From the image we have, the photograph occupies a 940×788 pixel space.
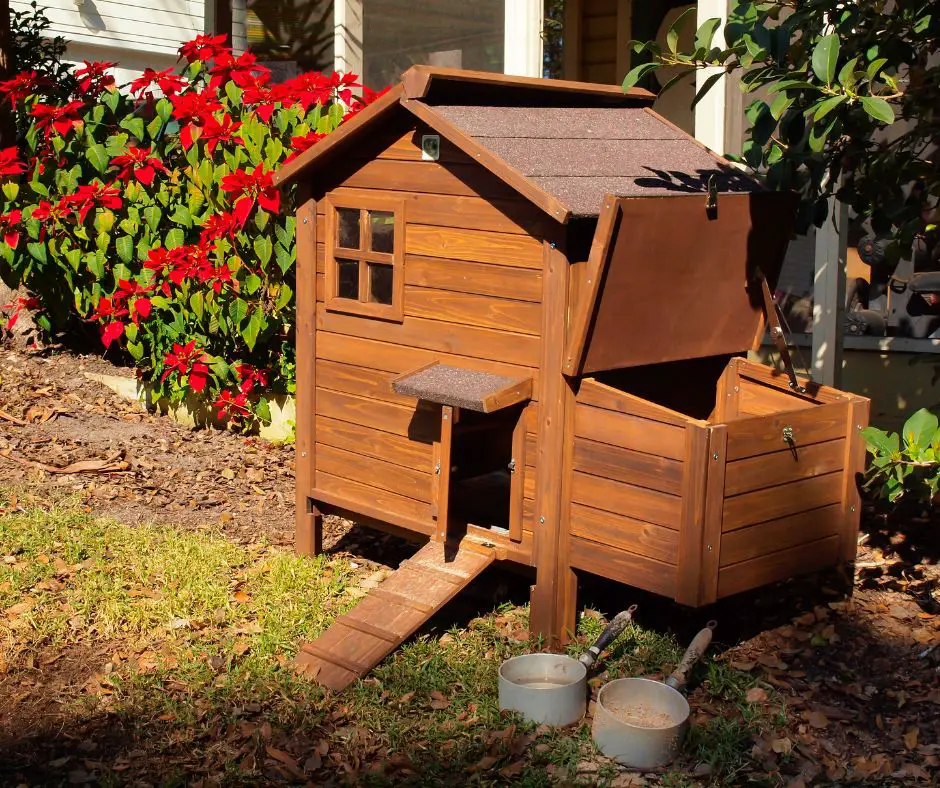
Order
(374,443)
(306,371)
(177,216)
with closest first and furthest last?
(374,443)
(306,371)
(177,216)

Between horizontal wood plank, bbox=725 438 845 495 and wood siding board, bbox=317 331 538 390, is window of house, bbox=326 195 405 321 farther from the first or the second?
horizontal wood plank, bbox=725 438 845 495

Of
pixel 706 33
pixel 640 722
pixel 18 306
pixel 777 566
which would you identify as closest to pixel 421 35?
pixel 18 306

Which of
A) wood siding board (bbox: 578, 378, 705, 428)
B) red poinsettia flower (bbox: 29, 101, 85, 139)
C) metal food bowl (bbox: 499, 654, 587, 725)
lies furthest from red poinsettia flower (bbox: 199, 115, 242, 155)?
metal food bowl (bbox: 499, 654, 587, 725)

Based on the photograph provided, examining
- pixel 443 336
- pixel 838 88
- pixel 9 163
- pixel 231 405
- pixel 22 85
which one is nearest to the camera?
pixel 838 88

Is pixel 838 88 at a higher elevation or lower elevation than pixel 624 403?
higher

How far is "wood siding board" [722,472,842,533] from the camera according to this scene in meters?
4.25

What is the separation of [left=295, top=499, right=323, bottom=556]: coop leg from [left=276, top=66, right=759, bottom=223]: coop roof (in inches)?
58.9

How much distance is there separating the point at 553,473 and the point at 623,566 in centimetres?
42

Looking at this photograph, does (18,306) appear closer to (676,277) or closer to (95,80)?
(95,80)

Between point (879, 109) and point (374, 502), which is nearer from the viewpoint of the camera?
point (879, 109)

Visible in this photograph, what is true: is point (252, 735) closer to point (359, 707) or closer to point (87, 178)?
point (359, 707)

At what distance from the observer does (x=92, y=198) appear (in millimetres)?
7469

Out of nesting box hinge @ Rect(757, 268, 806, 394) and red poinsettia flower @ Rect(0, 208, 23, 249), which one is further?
red poinsettia flower @ Rect(0, 208, 23, 249)

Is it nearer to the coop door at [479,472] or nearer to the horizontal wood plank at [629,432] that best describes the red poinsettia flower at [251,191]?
the coop door at [479,472]
